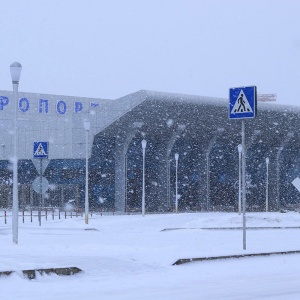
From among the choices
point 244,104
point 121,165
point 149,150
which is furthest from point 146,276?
point 149,150

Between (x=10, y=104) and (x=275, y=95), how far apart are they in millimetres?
105056

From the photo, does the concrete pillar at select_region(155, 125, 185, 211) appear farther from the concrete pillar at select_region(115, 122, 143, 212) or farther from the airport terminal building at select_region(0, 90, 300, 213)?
the concrete pillar at select_region(115, 122, 143, 212)

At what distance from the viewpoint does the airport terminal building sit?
58375mm

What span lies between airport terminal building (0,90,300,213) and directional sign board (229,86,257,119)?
3667 cm

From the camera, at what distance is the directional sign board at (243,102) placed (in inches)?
678

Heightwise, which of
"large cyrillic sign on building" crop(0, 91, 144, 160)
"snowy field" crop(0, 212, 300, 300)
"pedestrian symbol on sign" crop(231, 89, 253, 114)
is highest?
"large cyrillic sign on building" crop(0, 91, 144, 160)

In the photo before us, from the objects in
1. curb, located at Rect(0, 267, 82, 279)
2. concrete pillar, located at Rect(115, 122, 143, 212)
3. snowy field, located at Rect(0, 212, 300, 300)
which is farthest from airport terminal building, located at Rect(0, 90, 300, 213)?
curb, located at Rect(0, 267, 82, 279)

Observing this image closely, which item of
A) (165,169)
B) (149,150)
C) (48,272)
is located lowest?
(48,272)

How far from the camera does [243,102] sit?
17.4 meters

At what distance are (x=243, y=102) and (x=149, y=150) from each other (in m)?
46.7

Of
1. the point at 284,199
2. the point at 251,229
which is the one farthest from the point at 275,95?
the point at 251,229

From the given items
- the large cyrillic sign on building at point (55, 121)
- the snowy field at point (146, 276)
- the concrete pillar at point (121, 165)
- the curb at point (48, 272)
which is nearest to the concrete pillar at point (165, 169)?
the concrete pillar at point (121, 165)

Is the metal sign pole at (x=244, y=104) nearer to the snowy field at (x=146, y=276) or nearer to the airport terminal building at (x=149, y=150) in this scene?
the snowy field at (x=146, y=276)

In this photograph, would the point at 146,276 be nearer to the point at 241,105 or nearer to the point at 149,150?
the point at 241,105
